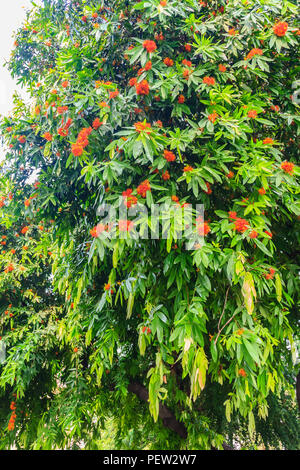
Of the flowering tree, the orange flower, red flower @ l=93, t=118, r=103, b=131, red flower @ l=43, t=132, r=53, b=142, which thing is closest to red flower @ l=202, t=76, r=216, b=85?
the flowering tree

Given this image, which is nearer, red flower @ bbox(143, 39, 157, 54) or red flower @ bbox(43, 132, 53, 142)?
red flower @ bbox(143, 39, 157, 54)

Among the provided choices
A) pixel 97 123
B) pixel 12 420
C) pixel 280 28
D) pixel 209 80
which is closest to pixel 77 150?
pixel 97 123

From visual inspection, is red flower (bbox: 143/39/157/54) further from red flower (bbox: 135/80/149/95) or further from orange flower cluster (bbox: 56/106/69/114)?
orange flower cluster (bbox: 56/106/69/114)

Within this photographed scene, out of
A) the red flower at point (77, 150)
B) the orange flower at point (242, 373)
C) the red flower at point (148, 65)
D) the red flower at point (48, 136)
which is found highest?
the red flower at point (148, 65)

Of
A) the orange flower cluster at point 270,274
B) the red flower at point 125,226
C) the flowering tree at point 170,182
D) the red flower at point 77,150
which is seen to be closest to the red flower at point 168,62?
the flowering tree at point 170,182

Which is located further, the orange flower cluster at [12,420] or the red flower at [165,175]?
the orange flower cluster at [12,420]

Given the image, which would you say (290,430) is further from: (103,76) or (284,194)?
(103,76)

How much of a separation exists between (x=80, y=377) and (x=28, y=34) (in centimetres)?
266

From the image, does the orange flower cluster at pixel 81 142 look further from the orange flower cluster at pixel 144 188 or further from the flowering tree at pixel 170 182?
the orange flower cluster at pixel 144 188

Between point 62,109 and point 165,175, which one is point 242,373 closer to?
point 165,175

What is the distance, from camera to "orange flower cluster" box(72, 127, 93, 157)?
4.47 feet

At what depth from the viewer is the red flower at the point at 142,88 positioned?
138 cm

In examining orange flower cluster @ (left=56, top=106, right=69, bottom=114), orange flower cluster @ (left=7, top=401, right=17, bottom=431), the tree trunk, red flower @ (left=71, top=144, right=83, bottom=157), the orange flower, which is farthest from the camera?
orange flower cluster @ (left=7, top=401, right=17, bottom=431)

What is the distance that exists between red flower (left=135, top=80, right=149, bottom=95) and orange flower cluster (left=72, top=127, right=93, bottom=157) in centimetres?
28
